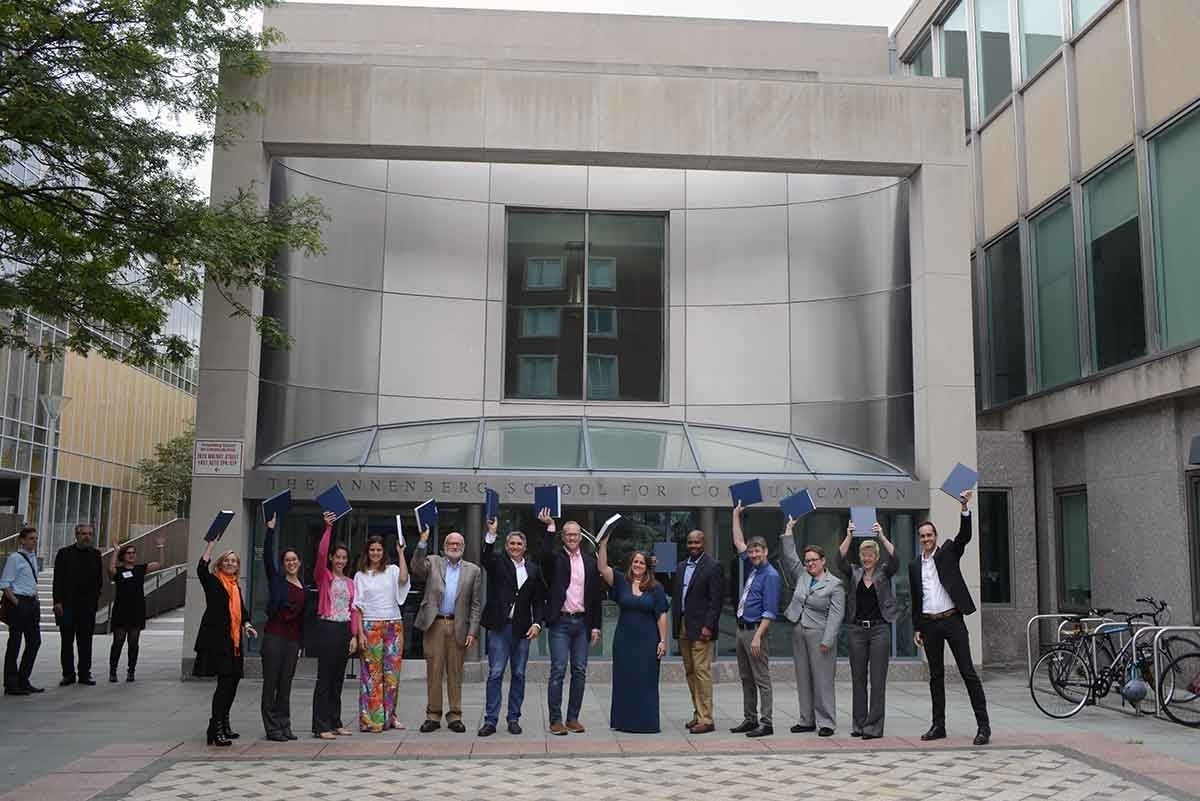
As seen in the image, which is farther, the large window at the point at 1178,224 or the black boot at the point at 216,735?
the large window at the point at 1178,224

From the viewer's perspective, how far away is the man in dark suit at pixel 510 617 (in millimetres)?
9914

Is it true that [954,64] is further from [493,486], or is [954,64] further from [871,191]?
[493,486]

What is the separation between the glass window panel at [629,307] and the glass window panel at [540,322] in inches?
21.9

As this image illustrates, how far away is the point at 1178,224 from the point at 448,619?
34.6 feet

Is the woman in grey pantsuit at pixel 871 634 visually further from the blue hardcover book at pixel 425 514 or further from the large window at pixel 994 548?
the large window at pixel 994 548

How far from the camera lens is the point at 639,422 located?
16.6 metres

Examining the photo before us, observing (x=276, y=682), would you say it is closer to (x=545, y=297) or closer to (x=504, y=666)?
(x=504, y=666)

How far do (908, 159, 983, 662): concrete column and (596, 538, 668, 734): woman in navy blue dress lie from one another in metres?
5.79

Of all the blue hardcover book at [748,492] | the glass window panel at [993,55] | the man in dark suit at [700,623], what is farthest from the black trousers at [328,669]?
the glass window panel at [993,55]

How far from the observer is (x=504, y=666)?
32.6ft

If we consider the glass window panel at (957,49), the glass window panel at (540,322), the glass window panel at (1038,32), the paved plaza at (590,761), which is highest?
the glass window panel at (957,49)

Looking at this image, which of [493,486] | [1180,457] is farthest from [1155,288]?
[493,486]

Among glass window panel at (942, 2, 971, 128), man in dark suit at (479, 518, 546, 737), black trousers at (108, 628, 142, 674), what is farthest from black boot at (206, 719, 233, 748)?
glass window panel at (942, 2, 971, 128)

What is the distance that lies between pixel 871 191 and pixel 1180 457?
5.69 meters
